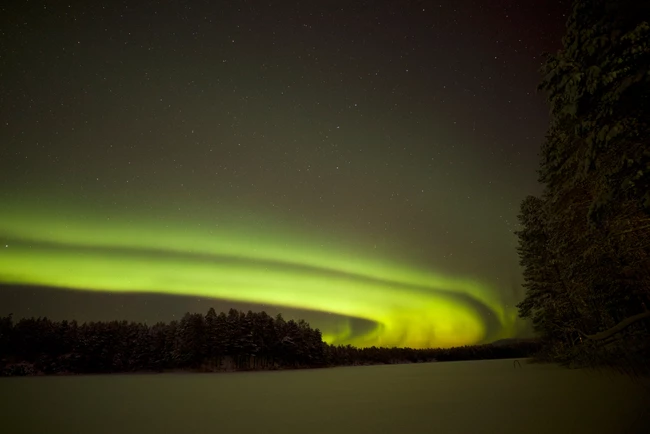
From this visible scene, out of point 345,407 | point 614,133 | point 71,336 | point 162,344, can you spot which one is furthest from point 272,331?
point 614,133

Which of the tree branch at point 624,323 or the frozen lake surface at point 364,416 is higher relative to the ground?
the tree branch at point 624,323

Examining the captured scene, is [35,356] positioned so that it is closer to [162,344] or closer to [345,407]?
[162,344]

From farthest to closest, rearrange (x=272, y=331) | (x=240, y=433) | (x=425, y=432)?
(x=272, y=331) < (x=240, y=433) < (x=425, y=432)

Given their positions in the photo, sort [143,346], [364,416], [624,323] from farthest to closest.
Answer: [143,346] → [364,416] → [624,323]

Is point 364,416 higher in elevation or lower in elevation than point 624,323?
lower

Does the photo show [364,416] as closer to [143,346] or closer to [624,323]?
[624,323]

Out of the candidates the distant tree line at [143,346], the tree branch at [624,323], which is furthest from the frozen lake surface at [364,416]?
the distant tree line at [143,346]

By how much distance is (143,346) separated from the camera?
65688 mm

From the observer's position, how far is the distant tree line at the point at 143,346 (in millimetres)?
61969

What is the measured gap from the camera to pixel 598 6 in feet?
20.1

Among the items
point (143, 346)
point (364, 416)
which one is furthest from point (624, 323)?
point (143, 346)

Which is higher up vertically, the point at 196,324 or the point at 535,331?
the point at 196,324

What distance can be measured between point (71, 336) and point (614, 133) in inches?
3195

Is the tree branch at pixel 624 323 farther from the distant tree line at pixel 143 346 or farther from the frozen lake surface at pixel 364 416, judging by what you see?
the distant tree line at pixel 143 346
